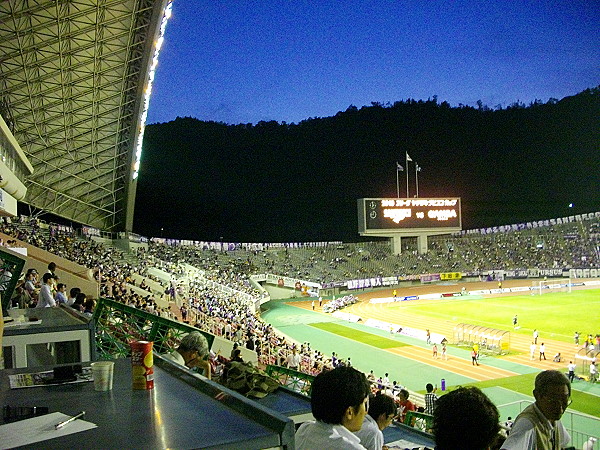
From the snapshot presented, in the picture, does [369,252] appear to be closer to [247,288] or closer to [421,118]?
[247,288]

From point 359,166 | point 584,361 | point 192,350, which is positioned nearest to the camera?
point 192,350

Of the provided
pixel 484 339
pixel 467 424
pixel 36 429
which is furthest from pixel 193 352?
pixel 484 339

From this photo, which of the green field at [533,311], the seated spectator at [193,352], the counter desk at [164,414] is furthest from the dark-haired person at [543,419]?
the green field at [533,311]

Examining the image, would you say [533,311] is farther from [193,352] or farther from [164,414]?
[164,414]

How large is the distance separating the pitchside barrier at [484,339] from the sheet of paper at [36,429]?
28.1m

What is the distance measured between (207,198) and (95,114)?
5900 centimetres

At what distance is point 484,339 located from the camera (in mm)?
28453

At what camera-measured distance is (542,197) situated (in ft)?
354

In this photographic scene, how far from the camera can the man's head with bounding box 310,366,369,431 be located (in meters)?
2.62

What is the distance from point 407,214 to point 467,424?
197 ft

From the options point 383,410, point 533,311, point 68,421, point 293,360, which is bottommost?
point 533,311

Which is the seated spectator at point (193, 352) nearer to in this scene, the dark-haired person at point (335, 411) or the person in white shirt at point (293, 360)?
the dark-haired person at point (335, 411)

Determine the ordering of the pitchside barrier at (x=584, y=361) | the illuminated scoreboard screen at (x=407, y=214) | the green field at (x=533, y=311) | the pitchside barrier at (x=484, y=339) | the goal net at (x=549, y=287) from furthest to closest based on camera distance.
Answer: the illuminated scoreboard screen at (x=407, y=214) → the goal net at (x=549, y=287) → the green field at (x=533, y=311) → the pitchside barrier at (x=484, y=339) → the pitchside barrier at (x=584, y=361)

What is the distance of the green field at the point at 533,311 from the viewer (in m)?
34.1
